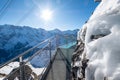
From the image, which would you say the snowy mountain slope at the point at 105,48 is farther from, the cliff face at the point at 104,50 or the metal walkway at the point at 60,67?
the metal walkway at the point at 60,67

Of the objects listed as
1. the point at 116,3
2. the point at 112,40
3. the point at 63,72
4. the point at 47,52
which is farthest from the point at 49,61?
the point at 112,40

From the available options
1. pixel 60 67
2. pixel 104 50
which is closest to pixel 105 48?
pixel 104 50

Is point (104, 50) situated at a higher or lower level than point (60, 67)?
higher

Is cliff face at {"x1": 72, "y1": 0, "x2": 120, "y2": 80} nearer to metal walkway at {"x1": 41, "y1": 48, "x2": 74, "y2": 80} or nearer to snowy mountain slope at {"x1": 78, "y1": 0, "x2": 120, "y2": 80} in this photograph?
snowy mountain slope at {"x1": 78, "y1": 0, "x2": 120, "y2": 80}

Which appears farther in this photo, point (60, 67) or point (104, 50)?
point (60, 67)

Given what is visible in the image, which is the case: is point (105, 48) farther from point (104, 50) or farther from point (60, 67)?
point (60, 67)

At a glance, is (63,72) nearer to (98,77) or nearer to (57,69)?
(57,69)

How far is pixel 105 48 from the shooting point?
261cm

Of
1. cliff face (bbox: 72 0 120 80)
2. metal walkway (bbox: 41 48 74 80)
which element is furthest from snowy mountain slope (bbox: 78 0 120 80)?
metal walkway (bbox: 41 48 74 80)

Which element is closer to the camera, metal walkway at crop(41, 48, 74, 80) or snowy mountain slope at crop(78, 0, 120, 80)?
snowy mountain slope at crop(78, 0, 120, 80)

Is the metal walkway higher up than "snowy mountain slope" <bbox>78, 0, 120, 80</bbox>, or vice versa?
"snowy mountain slope" <bbox>78, 0, 120, 80</bbox>

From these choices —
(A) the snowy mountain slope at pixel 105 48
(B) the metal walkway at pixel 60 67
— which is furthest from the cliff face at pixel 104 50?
(B) the metal walkway at pixel 60 67

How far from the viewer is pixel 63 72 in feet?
21.5

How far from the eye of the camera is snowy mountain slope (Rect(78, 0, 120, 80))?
7.70 ft
